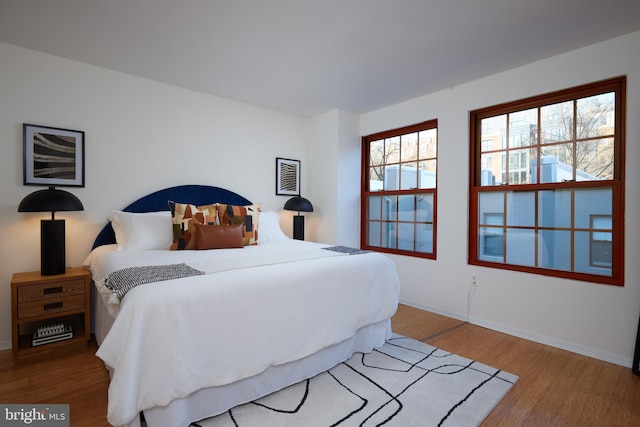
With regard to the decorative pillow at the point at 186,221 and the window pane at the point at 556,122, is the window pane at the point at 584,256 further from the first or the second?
the decorative pillow at the point at 186,221

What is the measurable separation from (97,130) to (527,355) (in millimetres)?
4229

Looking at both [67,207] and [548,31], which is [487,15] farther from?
[67,207]

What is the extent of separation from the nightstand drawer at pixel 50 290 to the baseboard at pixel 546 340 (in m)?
3.44

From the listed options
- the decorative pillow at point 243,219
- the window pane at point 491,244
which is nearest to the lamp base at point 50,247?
the decorative pillow at point 243,219

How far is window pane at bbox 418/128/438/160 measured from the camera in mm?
3664

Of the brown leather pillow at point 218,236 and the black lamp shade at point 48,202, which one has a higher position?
the black lamp shade at point 48,202

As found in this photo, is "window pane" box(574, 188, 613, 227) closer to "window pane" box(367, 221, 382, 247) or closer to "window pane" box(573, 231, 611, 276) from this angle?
"window pane" box(573, 231, 611, 276)

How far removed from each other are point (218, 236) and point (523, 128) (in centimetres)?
306

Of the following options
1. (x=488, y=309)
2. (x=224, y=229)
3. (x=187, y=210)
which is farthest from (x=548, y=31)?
(x=187, y=210)

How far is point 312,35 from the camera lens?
237 centimetres

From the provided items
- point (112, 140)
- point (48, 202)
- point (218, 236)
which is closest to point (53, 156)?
point (112, 140)

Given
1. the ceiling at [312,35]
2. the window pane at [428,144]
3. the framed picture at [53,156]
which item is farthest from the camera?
the window pane at [428,144]

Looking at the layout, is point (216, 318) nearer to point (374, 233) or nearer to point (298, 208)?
point (298, 208)

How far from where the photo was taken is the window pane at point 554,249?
2.69m
